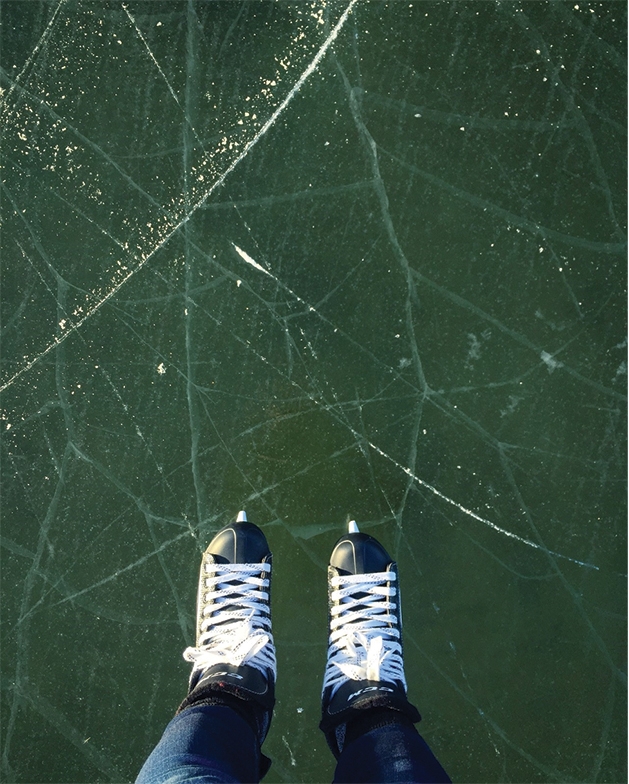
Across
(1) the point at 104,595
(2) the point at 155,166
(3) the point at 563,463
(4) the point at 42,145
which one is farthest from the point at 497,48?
(1) the point at 104,595

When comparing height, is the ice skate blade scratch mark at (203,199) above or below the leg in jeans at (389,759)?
above

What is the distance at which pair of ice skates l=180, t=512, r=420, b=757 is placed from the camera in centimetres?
136

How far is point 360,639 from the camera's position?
4.69 ft

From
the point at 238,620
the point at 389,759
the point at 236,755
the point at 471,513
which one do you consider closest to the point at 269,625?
the point at 238,620

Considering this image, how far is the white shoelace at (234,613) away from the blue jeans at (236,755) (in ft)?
0.54

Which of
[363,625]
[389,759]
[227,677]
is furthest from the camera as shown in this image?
[363,625]

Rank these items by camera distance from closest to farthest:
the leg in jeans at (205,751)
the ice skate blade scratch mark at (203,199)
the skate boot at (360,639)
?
the leg in jeans at (205,751) < the skate boot at (360,639) < the ice skate blade scratch mark at (203,199)

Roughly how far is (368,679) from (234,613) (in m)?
0.37

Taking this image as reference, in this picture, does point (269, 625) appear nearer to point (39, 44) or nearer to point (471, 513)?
point (471, 513)

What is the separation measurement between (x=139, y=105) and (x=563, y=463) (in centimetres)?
148

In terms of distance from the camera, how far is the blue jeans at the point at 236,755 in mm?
1104

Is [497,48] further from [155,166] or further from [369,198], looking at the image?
[155,166]

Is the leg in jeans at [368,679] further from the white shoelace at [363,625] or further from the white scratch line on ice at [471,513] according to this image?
the white scratch line on ice at [471,513]

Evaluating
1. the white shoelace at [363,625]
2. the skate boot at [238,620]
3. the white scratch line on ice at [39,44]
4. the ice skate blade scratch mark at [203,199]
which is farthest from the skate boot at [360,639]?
the white scratch line on ice at [39,44]
